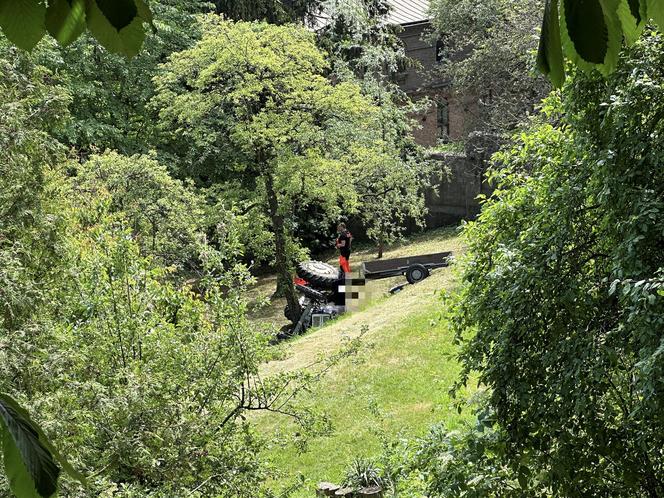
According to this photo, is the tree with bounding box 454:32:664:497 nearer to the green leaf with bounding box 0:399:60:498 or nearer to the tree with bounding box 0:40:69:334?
the tree with bounding box 0:40:69:334

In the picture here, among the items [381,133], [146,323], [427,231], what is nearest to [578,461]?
[146,323]

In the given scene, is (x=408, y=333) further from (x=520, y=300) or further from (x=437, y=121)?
(x=437, y=121)

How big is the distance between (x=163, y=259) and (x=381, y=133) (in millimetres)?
7972

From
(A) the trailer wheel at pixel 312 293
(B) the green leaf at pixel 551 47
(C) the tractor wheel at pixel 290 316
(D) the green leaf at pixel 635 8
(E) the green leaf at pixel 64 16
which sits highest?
(E) the green leaf at pixel 64 16

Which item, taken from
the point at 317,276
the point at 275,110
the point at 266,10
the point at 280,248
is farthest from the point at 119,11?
the point at 266,10

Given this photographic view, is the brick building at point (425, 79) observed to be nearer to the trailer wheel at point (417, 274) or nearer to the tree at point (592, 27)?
the trailer wheel at point (417, 274)

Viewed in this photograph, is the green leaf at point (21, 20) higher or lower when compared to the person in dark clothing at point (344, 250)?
higher

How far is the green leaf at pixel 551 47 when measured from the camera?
3.54 feet

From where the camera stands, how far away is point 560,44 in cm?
112

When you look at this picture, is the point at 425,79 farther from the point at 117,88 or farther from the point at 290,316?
the point at 290,316

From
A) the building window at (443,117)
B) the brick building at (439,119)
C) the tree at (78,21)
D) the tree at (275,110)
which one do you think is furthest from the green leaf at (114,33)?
the building window at (443,117)

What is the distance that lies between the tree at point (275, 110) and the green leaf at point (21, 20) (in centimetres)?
1658

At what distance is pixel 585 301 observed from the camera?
5730mm

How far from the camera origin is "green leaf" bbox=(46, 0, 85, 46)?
45.8 inches
